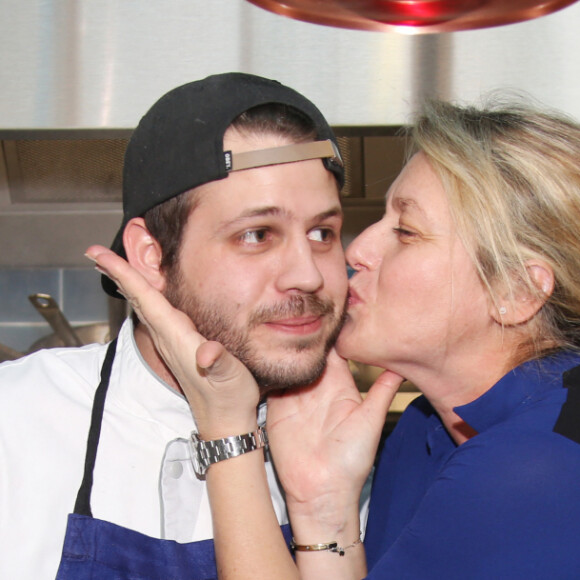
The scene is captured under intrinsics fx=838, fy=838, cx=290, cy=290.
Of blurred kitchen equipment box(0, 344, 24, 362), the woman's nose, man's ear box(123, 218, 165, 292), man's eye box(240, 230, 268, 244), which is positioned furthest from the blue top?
blurred kitchen equipment box(0, 344, 24, 362)

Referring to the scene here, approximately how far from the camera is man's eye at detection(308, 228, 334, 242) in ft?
4.21

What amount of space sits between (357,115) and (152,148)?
1.03ft

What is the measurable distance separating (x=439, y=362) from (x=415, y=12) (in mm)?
526

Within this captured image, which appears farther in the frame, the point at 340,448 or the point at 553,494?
the point at 340,448

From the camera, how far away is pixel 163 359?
1229 millimetres

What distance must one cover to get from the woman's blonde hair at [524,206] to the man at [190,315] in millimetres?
207

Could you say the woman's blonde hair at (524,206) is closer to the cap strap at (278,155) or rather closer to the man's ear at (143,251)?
the cap strap at (278,155)

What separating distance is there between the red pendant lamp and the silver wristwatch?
0.61 metres

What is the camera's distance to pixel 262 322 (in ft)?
3.94

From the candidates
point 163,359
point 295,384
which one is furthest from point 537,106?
point 163,359

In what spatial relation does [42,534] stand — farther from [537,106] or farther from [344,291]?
[537,106]

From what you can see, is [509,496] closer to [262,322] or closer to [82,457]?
[262,322]

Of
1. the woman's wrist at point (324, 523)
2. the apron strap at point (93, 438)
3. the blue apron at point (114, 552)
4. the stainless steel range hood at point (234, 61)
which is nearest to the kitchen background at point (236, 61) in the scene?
the stainless steel range hood at point (234, 61)

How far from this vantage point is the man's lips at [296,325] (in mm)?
1208
